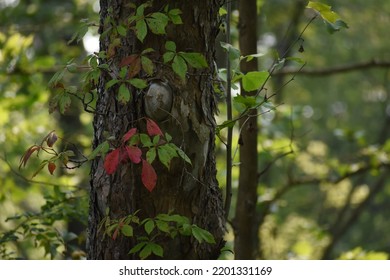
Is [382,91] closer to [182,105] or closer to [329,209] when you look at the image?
[329,209]

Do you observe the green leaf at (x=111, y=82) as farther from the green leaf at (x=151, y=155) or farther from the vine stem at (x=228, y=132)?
the vine stem at (x=228, y=132)

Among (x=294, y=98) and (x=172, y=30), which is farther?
(x=294, y=98)

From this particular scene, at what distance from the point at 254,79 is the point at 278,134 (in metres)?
2.51

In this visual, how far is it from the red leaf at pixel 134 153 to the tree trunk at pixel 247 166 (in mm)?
1157

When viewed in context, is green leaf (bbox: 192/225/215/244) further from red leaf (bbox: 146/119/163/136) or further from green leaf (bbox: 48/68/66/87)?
green leaf (bbox: 48/68/66/87)

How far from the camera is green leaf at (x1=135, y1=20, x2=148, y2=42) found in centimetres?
168

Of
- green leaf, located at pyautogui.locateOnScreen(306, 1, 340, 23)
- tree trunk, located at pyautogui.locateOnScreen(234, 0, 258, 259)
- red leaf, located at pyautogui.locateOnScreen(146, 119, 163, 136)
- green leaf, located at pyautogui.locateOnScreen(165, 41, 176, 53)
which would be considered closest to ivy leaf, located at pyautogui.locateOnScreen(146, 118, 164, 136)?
red leaf, located at pyautogui.locateOnScreen(146, 119, 163, 136)

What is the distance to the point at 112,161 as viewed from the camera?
1.64m

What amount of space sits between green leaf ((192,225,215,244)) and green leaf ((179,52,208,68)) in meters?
0.42

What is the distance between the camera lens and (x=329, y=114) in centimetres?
1291

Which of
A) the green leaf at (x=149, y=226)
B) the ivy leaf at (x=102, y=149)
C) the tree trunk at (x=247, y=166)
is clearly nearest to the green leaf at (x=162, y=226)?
the green leaf at (x=149, y=226)

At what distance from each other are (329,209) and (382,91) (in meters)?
3.21
